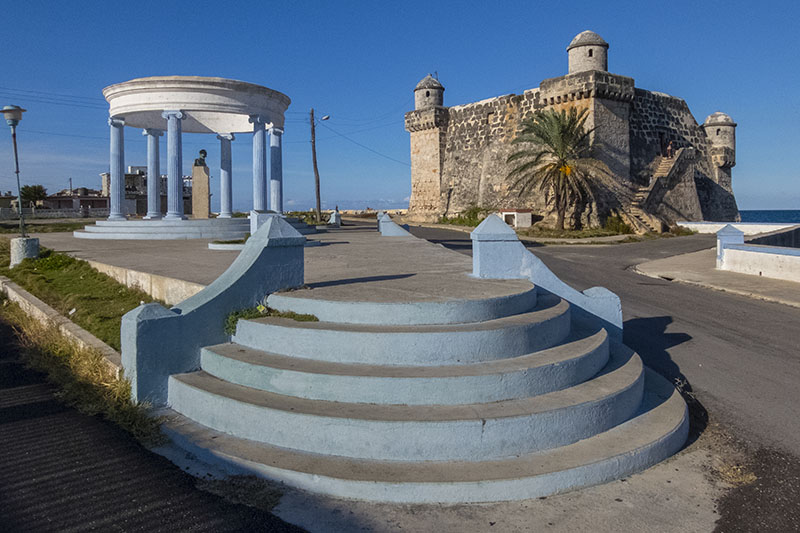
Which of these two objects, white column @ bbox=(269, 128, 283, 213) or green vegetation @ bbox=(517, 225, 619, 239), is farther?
green vegetation @ bbox=(517, 225, 619, 239)

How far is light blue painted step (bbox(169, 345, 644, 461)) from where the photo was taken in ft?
13.1

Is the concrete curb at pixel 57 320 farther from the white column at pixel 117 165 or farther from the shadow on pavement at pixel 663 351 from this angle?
the white column at pixel 117 165

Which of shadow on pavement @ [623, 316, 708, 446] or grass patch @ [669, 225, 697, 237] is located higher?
grass patch @ [669, 225, 697, 237]

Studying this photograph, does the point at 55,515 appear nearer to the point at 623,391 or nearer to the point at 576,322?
the point at 623,391

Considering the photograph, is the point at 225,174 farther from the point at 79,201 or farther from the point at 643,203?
the point at 79,201

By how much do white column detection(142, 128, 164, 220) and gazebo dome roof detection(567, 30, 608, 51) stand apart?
76.3 ft

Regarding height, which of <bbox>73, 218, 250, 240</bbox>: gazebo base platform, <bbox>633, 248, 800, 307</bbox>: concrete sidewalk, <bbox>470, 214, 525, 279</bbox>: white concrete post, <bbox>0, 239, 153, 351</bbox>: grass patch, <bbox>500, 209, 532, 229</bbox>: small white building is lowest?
<bbox>633, 248, 800, 307</bbox>: concrete sidewalk

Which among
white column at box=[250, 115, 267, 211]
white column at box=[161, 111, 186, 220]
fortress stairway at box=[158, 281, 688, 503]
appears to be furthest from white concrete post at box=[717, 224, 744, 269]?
white column at box=[161, 111, 186, 220]

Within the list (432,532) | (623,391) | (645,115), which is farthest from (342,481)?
(645,115)

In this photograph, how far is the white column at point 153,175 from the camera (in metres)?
19.5

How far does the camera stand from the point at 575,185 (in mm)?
29484

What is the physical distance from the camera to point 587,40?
3195 cm

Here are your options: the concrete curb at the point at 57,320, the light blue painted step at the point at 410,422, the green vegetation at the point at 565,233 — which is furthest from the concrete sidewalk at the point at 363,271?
the green vegetation at the point at 565,233

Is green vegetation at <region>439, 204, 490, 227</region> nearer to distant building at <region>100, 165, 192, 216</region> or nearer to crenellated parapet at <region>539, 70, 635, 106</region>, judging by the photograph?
crenellated parapet at <region>539, 70, 635, 106</region>
